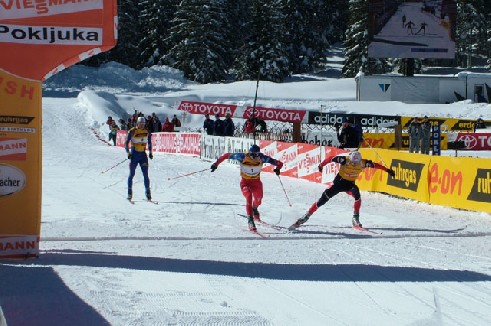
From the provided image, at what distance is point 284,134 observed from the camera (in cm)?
3225

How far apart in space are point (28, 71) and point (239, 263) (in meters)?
3.36

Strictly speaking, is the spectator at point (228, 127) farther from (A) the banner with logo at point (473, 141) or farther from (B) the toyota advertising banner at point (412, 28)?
(B) the toyota advertising banner at point (412, 28)

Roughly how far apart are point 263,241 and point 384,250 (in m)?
1.83

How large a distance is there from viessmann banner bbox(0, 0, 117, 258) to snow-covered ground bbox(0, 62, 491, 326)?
572 mm

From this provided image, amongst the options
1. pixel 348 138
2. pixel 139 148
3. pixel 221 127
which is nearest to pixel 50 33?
pixel 139 148

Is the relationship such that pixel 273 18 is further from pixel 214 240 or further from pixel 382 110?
pixel 214 240

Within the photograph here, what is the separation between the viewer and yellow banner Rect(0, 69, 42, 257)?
27.4 ft

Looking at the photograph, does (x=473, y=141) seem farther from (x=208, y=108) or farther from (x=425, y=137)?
(x=208, y=108)

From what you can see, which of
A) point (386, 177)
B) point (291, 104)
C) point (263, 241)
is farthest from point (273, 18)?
point (263, 241)

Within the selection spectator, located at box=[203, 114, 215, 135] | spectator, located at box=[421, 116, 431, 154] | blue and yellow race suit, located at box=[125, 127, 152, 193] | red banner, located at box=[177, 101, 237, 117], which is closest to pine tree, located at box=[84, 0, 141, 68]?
red banner, located at box=[177, 101, 237, 117]

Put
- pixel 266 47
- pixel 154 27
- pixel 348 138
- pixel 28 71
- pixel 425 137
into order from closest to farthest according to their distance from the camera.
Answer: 1. pixel 28 71
2. pixel 348 138
3. pixel 425 137
4. pixel 266 47
5. pixel 154 27

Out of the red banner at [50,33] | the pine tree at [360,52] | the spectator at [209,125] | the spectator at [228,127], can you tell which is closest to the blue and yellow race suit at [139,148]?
the red banner at [50,33]

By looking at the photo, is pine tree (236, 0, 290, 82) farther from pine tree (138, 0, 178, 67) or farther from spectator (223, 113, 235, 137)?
spectator (223, 113, 235, 137)

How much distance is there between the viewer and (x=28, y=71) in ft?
27.3
